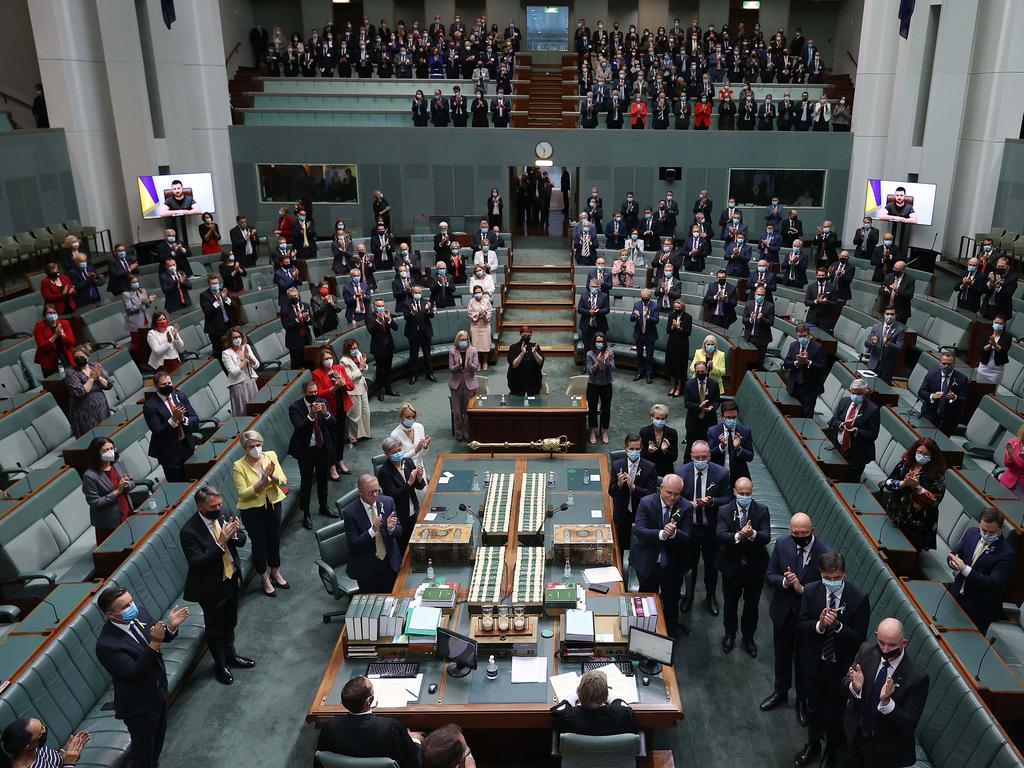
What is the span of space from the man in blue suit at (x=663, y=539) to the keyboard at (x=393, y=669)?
2.45 meters

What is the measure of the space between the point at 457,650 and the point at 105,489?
4125mm

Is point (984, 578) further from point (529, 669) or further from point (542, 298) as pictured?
point (542, 298)

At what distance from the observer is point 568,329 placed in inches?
719

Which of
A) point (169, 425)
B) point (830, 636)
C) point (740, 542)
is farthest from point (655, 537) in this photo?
point (169, 425)

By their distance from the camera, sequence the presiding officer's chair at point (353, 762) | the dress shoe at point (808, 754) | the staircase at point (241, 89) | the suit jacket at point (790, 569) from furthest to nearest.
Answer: the staircase at point (241, 89) < the suit jacket at point (790, 569) < the dress shoe at point (808, 754) < the presiding officer's chair at point (353, 762)

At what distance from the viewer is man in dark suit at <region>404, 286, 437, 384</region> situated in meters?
15.3

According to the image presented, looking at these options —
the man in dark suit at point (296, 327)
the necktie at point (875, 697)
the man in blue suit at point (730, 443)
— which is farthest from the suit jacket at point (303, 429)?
the necktie at point (875, 697)

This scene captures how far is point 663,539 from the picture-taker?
297 inches

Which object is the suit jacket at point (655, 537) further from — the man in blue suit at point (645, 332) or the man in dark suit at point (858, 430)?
the man in blue suit at point (645, 332)

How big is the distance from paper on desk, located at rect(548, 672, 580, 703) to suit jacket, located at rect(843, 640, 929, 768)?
1.89 meters

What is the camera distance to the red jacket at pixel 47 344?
1223cm

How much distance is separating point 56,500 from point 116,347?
18.6 feet

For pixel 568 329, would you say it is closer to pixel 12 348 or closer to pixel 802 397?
pixel 802 397

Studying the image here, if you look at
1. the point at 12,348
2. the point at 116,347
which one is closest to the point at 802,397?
the point at 116,347
